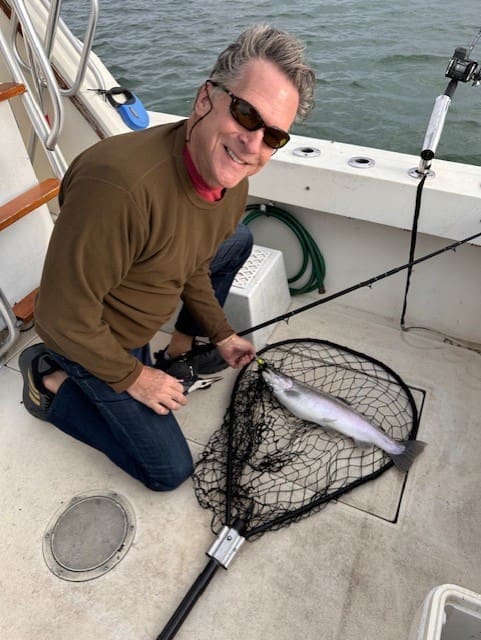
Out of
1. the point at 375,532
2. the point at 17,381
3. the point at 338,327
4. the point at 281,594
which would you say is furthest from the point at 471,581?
the point at 17,381

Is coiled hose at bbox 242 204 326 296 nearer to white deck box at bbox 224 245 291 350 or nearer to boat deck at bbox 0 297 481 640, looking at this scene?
white deck box at bbox 224 245 291 350

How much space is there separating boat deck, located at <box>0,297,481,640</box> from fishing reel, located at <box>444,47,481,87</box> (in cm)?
157

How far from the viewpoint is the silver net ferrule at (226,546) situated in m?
1.80

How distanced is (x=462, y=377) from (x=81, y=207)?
2.12m

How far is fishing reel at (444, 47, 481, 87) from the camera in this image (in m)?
2.17

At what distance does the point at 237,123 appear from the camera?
1.37 meters

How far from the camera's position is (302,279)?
124 inches

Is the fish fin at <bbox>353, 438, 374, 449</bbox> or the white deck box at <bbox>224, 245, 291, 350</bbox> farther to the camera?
the white deck box at <bbox>224, 245, 291, 350</bbox>

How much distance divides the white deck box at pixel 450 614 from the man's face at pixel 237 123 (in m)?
1.22

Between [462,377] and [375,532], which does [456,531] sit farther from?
[462,377]

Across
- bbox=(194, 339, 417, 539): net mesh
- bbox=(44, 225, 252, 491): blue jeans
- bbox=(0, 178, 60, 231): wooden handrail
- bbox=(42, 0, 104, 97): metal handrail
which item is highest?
bbox=(42, 0, 104, 97): metal handrail

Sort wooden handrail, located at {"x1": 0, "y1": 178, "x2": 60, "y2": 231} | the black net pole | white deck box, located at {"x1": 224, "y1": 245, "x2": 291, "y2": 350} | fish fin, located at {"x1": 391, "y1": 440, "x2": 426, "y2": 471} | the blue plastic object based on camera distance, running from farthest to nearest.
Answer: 1. the blue plastic object
2. white deck box, located at {"x1": 224, "y1": 245, "x2": 291, "y2": 350}
3. wooden handrail, located at {"x1": 0, "y1": 178, "x2": 60, "y2": 231}
4. fish fin, located at {"x1": 391, "y1": 440, "x2": 426, "y2": 471}
5. the black net pole

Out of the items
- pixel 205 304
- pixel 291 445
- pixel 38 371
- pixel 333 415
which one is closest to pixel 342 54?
pixel 205 304

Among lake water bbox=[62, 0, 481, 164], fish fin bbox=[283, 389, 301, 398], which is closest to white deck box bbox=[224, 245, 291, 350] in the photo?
fish fin bbox=[283, 389, 301, 398]
